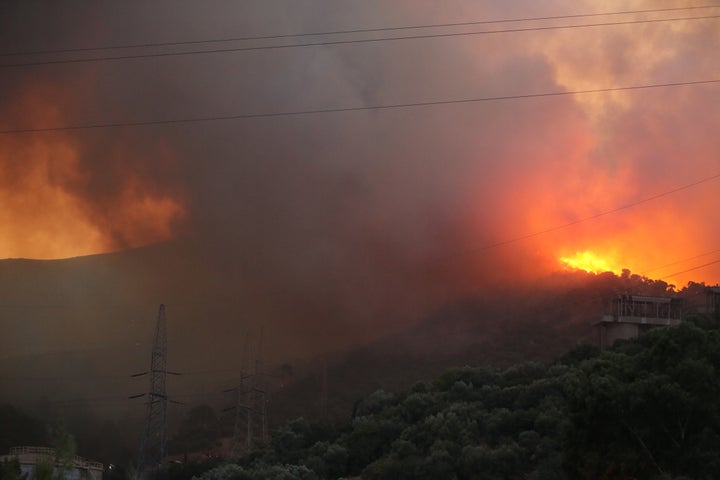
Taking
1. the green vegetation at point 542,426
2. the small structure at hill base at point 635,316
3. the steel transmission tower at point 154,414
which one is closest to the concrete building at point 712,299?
the small structure at hill base at point 635,316

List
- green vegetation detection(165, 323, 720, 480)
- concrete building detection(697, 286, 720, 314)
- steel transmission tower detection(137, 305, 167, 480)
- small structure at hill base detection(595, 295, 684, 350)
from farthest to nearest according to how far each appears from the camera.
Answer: concrete building detection(697, 286, 720, 314)
small structure at hill base detection(595, 295, 684, 350)
steel transmission tower detection(137, 305, 167, 480)
green vegetation detection(165, 323, 720, 480)

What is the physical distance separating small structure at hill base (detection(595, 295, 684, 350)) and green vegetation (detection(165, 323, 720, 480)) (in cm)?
509

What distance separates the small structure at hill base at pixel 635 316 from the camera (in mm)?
94625

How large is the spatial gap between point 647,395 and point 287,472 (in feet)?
101

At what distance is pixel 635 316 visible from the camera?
95938 millimetres

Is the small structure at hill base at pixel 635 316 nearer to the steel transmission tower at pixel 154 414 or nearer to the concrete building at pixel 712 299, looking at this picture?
the concrete building at pixel 712 299

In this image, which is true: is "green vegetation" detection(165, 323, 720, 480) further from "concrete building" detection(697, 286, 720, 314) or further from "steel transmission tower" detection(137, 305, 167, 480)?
"concrete building" detection(697, 286, 720, 314)

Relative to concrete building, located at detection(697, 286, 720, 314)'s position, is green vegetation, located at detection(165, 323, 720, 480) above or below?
below

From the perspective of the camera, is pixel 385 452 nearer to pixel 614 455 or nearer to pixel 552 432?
pixel 552 432

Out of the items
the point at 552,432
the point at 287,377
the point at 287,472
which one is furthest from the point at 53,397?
the point at 552,432

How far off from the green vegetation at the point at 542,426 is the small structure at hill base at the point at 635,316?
509cm

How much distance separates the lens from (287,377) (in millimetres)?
139000

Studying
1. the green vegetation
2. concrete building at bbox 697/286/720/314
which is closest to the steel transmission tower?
the green vegetation

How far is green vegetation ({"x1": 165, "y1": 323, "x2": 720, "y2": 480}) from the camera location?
1866 inches
